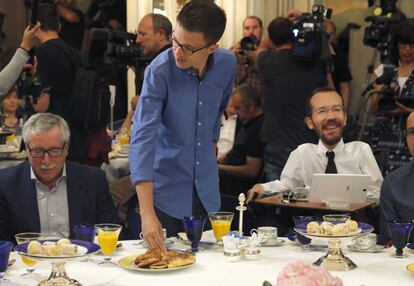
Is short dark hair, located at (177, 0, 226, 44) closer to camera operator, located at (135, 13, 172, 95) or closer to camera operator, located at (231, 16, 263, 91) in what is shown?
camera operator, located at (135, 13, 172, 95)

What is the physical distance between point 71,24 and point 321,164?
435 cm

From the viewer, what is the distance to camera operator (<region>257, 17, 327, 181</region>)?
473 centimetres

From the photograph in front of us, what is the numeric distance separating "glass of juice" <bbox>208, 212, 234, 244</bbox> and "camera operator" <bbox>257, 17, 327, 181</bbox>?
83.2 inches

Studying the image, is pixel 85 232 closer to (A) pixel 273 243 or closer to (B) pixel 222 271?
(B) pixel 222 271

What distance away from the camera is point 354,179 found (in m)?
3.30

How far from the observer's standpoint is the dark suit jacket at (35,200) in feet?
9.36

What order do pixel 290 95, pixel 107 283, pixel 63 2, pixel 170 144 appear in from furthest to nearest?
pixel 63 2 → pixel 290 95 → pixel 170 144 → pixel 107 283

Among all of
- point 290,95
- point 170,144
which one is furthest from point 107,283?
point 290,95

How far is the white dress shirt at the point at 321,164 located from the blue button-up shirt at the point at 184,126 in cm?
99

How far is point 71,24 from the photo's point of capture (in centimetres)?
747

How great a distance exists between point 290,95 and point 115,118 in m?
3.18

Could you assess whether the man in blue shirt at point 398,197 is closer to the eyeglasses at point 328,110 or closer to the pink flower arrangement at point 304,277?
the eyeglasses at point 328,110

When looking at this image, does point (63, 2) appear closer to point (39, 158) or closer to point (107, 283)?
point (39, 158)

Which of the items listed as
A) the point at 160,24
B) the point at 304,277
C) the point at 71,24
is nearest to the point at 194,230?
the point at 304,277
